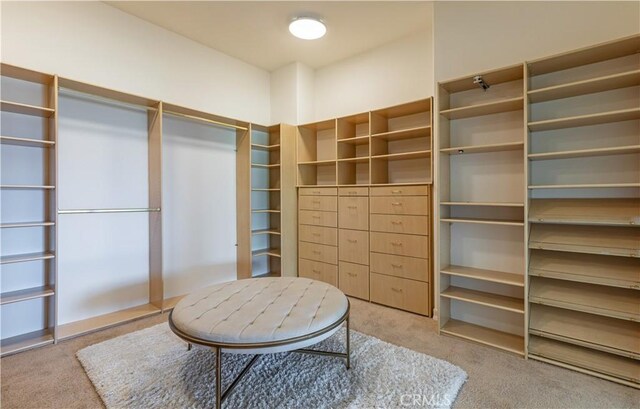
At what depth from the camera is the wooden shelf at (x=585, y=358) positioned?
1902 mm

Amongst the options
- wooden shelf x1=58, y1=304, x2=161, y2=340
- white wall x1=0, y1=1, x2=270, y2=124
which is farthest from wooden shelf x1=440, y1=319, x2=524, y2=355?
white wall x1=0, y1=1, x2=270, y2=124

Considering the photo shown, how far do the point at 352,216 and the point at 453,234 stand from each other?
3.60ft

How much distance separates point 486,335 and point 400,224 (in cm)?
120

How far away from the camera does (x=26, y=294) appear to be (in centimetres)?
230

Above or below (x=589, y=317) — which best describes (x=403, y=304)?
below

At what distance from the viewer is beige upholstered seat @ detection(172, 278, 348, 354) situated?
1625 millimetres

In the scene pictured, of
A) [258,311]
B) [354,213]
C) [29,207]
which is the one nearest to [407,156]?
[354,213]

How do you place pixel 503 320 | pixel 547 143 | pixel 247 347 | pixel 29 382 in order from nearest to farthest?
pixel 247 347, pixel 29 382, pixel 547 143, pixel 503 320

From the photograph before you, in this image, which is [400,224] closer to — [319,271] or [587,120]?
[319,271]

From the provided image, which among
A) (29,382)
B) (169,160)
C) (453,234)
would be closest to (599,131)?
(453,234)

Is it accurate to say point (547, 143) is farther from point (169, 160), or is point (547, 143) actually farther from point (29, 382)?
point (29, 382)

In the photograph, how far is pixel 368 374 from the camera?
6.37 feet

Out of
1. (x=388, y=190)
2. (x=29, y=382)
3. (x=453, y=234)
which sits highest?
(x=388, y=190)

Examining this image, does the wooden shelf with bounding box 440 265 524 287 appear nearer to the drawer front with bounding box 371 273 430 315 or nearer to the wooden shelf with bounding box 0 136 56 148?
the drawer front with bounding box 371 273 430 315
